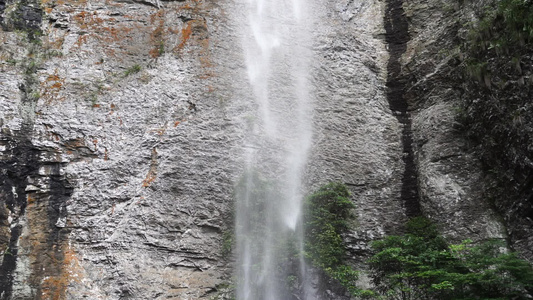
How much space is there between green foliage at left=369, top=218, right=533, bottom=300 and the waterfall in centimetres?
164

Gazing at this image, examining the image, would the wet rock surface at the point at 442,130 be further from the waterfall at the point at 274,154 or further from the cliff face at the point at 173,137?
the waterfall at the point at 274,154

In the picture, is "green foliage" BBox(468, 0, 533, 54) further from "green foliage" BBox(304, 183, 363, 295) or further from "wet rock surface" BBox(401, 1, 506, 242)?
"green foliage" BBox(304, 183, 363, 295)

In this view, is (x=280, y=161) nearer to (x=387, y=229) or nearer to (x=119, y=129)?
(x=387, y=229)

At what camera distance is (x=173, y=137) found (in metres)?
10.1

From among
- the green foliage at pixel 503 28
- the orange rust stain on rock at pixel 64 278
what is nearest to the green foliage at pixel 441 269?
the green foliage at pixel 503 28

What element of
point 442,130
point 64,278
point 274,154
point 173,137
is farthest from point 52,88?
point 442,130

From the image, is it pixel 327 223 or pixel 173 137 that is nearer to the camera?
pixel 327 223

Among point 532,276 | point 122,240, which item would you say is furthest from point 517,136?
point 122,240

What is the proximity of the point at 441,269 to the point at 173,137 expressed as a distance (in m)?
6.11

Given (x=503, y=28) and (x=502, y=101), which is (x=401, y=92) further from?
(x=502, y=101)

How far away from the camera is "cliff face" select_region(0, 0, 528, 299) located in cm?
844

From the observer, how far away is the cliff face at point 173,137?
844 cm

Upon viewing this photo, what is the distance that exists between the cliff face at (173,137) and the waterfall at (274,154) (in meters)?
0.33

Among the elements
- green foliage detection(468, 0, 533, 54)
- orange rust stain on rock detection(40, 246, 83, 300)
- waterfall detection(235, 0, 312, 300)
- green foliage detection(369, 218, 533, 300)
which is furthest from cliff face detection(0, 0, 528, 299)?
green foliage detection(468, 0, 533, 54)
